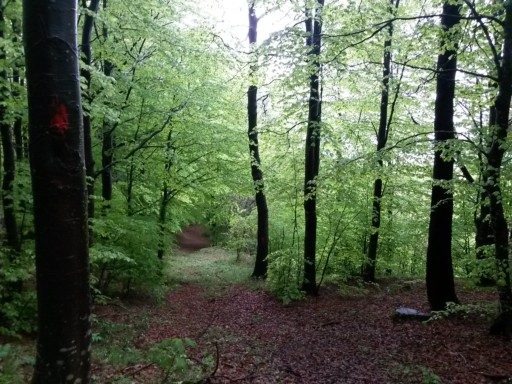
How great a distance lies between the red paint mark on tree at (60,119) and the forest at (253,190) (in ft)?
0.05

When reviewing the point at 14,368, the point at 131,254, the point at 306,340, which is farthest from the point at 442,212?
the point at 131,254

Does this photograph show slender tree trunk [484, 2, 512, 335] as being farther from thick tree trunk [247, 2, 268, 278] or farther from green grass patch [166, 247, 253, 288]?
green grass patch [166, 247, 253, 288]

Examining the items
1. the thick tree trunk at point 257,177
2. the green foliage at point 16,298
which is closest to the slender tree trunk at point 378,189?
the thick tree trunk at point 257,177

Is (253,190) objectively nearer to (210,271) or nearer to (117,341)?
(210,271)

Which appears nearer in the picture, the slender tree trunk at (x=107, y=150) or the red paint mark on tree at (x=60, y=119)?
the red paint mark on tree at (x=60, y=119)

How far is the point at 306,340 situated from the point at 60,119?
7.18 m

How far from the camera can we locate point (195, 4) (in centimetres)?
1326

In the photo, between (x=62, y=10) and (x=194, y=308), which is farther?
(x=194, y=308)

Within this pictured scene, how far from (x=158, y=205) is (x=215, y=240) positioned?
1827 cm

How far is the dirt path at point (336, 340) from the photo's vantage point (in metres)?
5.85

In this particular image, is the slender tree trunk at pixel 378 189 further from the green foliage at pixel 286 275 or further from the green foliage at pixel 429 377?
the green foliage at pixel 429 377

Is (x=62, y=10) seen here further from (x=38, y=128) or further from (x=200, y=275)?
(x=200, y=275)

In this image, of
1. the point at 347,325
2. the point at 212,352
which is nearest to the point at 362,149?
the point at 347,325

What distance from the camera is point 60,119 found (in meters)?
2.31
